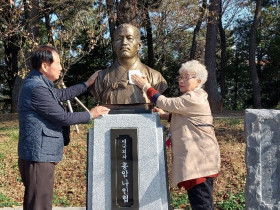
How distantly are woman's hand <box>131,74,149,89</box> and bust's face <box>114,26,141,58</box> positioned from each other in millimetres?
288

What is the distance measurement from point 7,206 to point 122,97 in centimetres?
250

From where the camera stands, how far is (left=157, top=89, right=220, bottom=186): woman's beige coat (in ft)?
10.6

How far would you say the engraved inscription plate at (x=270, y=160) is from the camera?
367cm

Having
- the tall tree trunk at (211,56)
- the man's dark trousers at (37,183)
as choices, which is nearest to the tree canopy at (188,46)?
the tall tree trunk at (211,56)

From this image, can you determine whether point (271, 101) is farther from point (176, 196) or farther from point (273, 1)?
point (176, 196)

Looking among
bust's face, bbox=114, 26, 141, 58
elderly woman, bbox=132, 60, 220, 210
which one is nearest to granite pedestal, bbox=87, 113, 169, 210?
elderly woman, bbox=132, 60, 220, 210

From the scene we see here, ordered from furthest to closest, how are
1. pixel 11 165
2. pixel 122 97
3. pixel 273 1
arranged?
pixel 273 1, pixel 11 165, pixel 122 97

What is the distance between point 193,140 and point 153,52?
14.2 metres

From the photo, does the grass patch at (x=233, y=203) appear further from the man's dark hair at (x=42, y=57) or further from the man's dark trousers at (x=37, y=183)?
the man's dark hair at (x=42, y=57)

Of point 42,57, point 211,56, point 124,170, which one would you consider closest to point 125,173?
point 124,170

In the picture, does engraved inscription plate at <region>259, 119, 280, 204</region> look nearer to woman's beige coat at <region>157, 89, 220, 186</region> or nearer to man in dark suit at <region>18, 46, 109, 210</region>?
woman's beige coat at <region>157, 89, 220, 186</region>

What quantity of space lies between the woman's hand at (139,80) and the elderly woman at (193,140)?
0.20 meters

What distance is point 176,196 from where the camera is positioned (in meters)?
5.21

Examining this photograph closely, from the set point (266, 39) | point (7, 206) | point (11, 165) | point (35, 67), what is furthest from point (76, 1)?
point (266, 39)
